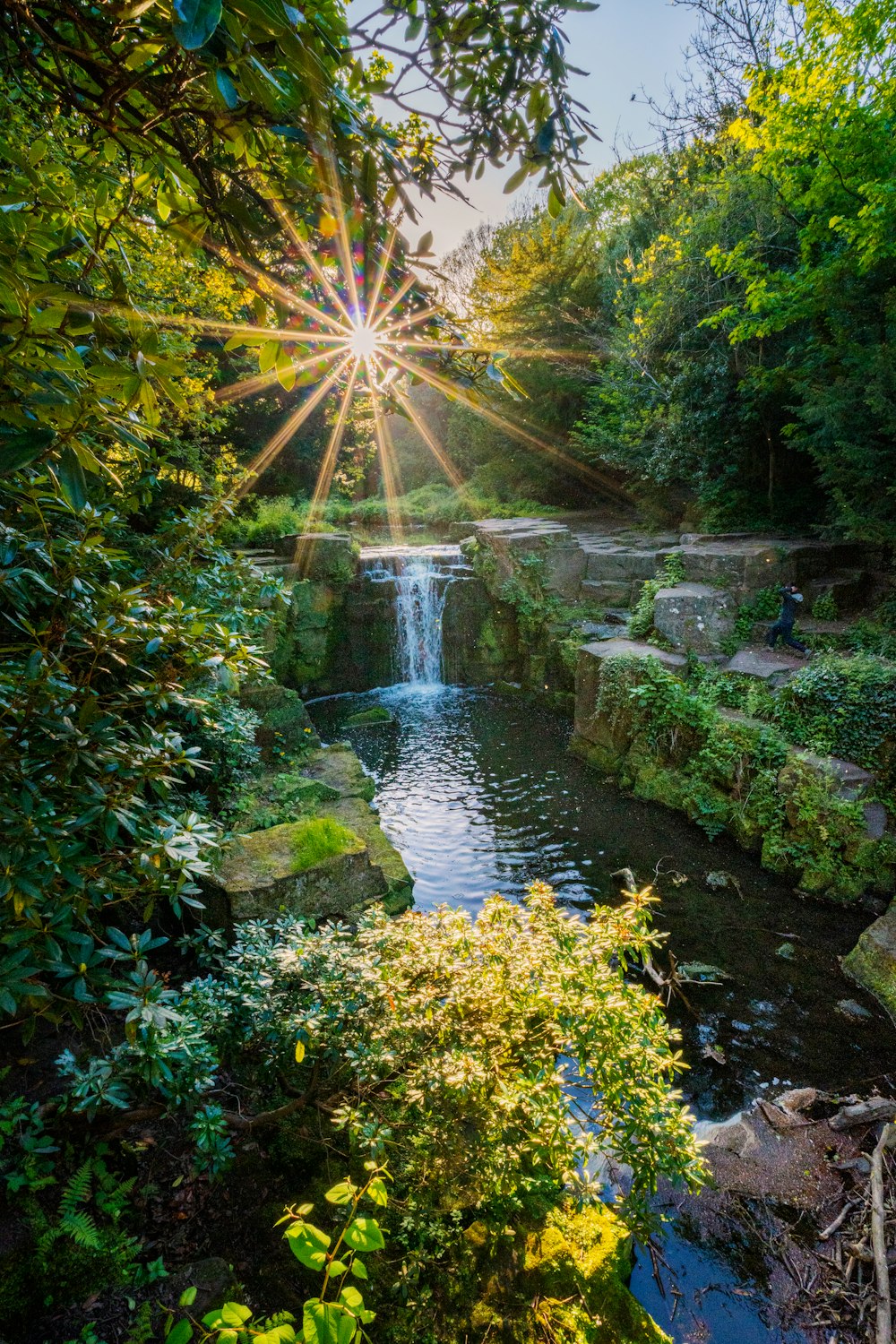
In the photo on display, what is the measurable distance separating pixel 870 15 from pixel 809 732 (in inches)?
359

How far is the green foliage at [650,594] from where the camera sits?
9.80 m

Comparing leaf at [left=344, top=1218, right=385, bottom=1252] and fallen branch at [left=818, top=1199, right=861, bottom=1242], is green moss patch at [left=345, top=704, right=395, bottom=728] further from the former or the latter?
leaf at [left=344, top=1218, right=385, bottom=1252]

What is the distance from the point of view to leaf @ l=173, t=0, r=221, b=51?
30.5 inches

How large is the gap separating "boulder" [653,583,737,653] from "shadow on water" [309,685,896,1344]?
2.60 m

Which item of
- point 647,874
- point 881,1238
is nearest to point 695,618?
point 647,874

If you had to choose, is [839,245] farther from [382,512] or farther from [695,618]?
[382,512]

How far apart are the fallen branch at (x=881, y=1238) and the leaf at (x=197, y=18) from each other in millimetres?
4928

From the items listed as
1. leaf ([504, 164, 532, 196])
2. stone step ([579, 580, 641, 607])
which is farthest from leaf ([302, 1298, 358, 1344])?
stone step ([579, 580, 641, 607])

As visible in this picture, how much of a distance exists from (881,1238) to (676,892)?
3246 millimetres

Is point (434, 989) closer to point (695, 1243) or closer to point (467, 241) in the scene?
point (695, 1243)

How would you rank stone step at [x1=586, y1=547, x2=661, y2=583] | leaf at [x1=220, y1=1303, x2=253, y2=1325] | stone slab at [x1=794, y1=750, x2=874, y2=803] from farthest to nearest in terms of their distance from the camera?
1. stone step at [x1=586, y1=547, x2=661, y2=583]
2. stone slab at [x1=794, y1=750, x2=874, y2=803]
3. leaf at [x1=220, y1=1303, x2=253, y2=1325]

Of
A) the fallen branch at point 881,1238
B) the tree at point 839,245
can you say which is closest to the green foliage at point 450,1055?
the fallen branch at point 881,1238

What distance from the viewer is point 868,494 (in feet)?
29.8

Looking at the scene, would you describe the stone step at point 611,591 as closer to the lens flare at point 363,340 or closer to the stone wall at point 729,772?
the stone wall at point 729,772
